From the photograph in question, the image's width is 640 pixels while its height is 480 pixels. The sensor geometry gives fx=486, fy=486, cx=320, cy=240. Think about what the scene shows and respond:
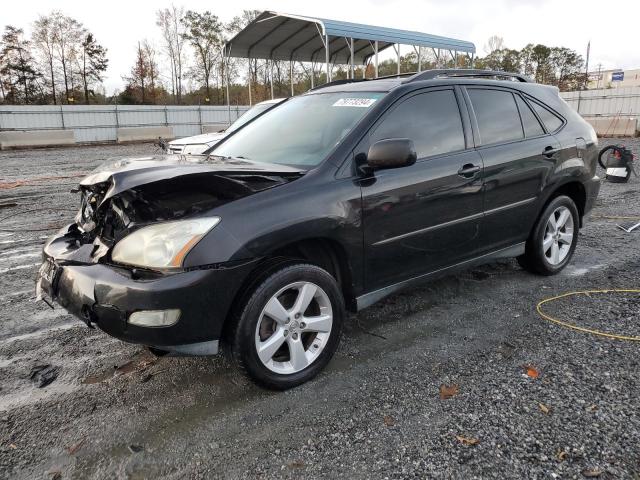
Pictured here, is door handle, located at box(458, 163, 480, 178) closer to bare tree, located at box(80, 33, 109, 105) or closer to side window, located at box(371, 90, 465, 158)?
side window, located at box(371, 90, 465, 158)

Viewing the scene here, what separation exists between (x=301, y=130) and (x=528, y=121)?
2111mm

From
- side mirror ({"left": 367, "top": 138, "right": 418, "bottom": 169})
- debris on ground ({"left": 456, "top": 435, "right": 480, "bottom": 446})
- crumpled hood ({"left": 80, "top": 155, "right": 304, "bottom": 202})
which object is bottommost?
debris on ground ({"left": 456, "top": 435, "right": 480, "bottom": 446})

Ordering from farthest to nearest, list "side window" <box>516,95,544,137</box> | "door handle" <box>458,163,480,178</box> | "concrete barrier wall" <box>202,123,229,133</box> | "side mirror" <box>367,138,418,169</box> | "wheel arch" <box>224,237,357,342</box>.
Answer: "concrete barrier wall" <box>202,123,229,133</box>
"side window" <box>516,95,544,137</box>
"door handle" <box>458,163,480,178</box>
"side mirror" <box>367,138,418,169</box>
"wheel arch" <box>224,237,357,342</box>

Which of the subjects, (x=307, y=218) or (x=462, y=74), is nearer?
(x=307, y=218)

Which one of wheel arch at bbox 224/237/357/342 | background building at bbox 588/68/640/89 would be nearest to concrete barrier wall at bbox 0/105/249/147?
wheel arch at bbox 224/237/357/342

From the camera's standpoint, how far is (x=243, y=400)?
274cm

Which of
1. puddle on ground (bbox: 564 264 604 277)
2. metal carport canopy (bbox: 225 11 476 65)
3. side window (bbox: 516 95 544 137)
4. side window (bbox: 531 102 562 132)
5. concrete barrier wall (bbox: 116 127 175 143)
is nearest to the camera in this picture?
side window (bbox: 516 95 544 137)

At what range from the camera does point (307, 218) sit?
2.75m

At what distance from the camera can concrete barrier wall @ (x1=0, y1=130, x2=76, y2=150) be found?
21427mm

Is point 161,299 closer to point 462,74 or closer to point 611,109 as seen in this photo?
point 462,74

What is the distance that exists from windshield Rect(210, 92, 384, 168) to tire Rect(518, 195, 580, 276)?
2084 mm

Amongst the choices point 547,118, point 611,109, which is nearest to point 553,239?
point 547,118

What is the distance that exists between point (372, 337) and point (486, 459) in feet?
4.47

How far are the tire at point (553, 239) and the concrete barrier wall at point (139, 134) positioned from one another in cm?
2397
